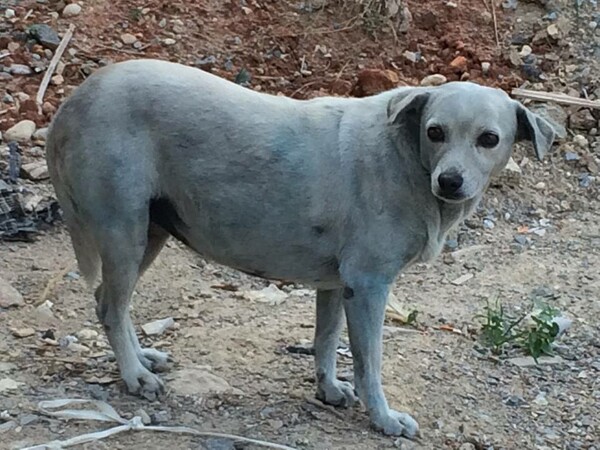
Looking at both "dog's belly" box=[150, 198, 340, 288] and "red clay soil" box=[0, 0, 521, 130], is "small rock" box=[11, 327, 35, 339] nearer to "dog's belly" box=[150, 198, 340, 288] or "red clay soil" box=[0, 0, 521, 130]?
"dog's belly" box=[150, 198, 340, 288]

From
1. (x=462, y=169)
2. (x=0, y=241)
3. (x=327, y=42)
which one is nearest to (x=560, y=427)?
(x=462, y=169)

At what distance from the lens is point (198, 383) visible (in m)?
4.45

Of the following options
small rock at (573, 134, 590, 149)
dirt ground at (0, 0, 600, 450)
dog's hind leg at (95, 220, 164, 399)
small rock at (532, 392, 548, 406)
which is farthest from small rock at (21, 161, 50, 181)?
small rock at (573, 134, 590, 149)

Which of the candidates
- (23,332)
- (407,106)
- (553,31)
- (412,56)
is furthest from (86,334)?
(553,31)

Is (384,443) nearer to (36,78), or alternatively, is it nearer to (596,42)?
(36,78)

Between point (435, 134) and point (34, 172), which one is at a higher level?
point (435, 134)

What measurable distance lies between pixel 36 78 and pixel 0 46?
1.31 ft

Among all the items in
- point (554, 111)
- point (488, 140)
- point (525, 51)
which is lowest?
point (554, 111)

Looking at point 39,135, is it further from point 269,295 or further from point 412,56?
point 412,56

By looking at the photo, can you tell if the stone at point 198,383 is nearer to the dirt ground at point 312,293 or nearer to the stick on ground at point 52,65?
the dirt ground at point 312,293

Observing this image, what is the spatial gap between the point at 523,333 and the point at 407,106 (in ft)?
5.20

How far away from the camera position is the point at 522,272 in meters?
5.89

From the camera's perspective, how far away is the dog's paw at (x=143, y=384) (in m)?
4.33

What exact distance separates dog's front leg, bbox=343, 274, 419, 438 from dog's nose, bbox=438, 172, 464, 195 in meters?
0.46
